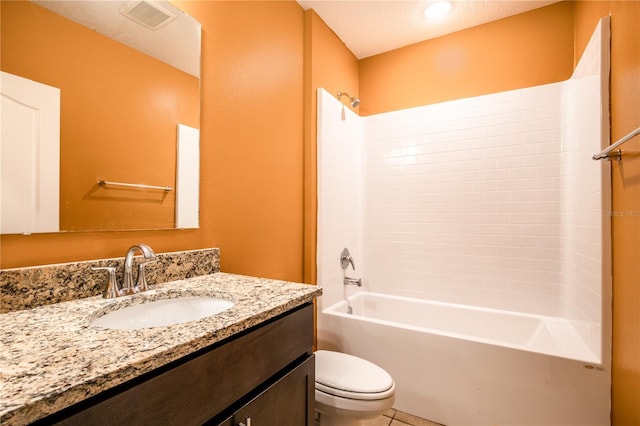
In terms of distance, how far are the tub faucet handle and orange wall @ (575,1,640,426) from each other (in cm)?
153

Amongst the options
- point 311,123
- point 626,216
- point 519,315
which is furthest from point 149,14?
point 519,315

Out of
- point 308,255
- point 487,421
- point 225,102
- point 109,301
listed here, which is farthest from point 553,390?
point 225,102

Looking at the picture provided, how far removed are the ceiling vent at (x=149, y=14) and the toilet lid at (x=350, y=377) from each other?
169cm

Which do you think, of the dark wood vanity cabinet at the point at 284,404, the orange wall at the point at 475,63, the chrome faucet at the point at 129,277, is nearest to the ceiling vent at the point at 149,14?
the chrome faucet at the point at 129,277

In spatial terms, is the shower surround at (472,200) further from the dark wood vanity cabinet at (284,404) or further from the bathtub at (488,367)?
the dark wood vanity cabinet at (284,404)

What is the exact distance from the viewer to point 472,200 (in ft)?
7.71

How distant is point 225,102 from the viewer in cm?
148

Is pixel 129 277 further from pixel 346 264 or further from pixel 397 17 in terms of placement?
pixel 397 17

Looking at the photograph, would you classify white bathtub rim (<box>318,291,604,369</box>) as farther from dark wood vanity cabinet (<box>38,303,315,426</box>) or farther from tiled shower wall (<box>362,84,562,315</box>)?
dark wood vanity cabinet (<box>38,303,315,426</box>)

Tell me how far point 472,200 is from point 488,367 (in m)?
1.22

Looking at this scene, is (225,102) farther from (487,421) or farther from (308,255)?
(487,421)

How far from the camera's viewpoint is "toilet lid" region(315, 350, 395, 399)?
1345mm

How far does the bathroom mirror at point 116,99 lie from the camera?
90 cm

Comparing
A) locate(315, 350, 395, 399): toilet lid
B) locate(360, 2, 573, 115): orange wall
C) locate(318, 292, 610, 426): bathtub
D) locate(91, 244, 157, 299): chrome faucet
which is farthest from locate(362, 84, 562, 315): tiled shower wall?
locate(91, 244, 157, 299): chrome faucet
